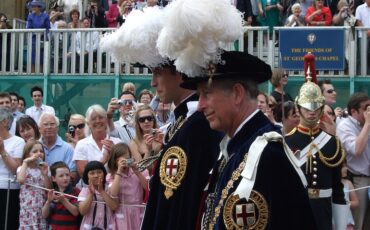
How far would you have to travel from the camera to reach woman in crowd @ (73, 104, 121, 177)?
1118 centimetres

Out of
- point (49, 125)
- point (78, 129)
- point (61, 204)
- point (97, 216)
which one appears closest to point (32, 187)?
point (61, 204)

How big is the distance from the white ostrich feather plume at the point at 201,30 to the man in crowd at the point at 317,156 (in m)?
3.48

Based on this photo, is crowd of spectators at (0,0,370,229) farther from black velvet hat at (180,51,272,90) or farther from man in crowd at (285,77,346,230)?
black velvet hat at (180,51,272,90)

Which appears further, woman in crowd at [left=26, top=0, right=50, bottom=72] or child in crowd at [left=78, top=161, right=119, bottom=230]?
woman in crowd at [left=26, top=0, right=50, bottom=72]

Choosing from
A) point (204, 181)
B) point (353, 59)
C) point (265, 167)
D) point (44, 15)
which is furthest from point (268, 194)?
point (44, 15)

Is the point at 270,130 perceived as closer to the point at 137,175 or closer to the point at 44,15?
the point at 137,175

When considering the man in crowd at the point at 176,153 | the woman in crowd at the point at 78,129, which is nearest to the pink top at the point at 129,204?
the woman in crowd at the point at 78,129

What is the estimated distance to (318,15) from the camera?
18250mm

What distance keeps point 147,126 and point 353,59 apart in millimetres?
7488

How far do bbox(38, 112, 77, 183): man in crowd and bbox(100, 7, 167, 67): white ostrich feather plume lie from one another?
15.2 ft

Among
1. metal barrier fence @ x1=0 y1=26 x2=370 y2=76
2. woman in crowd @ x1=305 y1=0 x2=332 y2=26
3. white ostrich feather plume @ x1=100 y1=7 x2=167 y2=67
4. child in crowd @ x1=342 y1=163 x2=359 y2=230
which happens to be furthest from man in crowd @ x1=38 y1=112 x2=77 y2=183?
woman in crowd @ x1=305 y1=0 x2=332 y2=26

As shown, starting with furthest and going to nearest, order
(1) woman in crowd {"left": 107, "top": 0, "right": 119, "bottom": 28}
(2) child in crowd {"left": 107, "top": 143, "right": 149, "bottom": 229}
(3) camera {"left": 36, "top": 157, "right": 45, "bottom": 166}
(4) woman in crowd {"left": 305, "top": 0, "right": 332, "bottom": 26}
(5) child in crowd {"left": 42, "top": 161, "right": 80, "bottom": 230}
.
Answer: (1) woman in crowd {"left": 107, "top": 0, "right": 119, "bottom": 28} < (4) woman in crowd {"left": 305, "top": 0, "right": 332, "bottom": 26} < (3) camera {"left": 36, "top": 157, "right": 45, "bottom": 166} < (5) child in crowd {"left": 42, "top": 161, "right": 80, "bottom": 230} < (2) child in crowd {"left": 107, "top": 143, "right": 149, "bottom": 229}

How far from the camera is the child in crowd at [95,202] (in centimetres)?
1030

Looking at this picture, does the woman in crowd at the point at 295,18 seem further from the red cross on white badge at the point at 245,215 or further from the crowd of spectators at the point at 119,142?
the red cross on white badge at the point at 245,215
